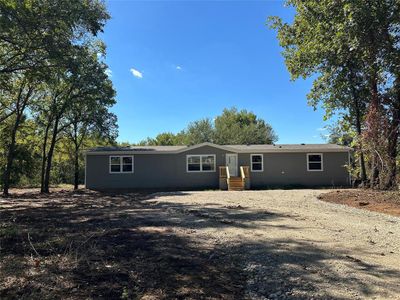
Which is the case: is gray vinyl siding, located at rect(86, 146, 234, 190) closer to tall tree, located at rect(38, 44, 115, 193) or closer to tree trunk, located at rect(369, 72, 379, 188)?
tall tree, located at rect(38, 44, 115, 193)

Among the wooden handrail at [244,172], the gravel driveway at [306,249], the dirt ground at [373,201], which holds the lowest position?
the gravel driveway at [306,249]

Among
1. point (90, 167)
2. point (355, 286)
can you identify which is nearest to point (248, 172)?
point (90, 167)

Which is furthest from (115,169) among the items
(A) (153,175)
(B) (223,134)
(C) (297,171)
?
(B) (223,134)

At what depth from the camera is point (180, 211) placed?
11242 mm

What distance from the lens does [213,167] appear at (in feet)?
76.4

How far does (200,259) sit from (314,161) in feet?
65.6

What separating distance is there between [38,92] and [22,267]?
1936 cm

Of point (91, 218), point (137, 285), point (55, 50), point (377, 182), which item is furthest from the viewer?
point (377, 182)

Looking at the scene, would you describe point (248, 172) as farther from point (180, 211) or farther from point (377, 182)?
point (180, 211)

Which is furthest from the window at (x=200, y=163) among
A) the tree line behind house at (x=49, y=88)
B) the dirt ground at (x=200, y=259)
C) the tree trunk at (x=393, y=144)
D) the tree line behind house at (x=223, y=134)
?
the tree line behind house at (x=223, y=134)

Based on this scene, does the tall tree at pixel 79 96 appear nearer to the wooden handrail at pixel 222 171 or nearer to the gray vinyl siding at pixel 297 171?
the wooden handrail at pixel 222 171

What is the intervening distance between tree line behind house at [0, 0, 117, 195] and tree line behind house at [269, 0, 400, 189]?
8742mm

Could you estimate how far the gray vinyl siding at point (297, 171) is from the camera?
2356cm

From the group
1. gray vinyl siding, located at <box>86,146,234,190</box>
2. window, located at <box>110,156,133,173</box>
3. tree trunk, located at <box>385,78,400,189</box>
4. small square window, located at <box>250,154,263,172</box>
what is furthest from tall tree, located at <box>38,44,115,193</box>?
tree trunk, located at <box>385,78,400,189</box>
